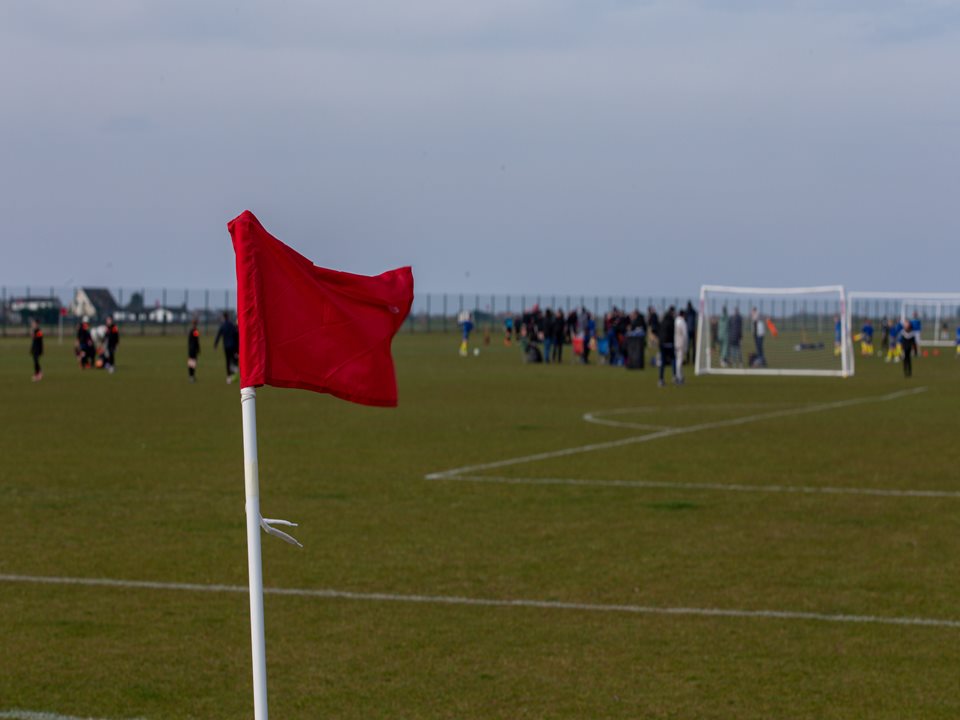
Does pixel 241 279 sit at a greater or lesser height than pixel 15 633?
greater

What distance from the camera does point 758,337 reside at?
54.2 metres

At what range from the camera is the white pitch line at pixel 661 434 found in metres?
18.7

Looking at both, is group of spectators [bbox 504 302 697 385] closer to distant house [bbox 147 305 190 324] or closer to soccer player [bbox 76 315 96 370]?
soccer player [bbox 76 315 96 370]

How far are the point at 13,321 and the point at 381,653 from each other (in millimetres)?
99272

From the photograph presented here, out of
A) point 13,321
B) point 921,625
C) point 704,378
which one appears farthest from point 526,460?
point 13,321

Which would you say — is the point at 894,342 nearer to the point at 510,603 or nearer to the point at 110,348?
the point at 110,348

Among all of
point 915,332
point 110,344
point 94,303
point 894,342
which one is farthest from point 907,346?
point 94,303

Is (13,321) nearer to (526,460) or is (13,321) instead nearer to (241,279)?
(526,460)

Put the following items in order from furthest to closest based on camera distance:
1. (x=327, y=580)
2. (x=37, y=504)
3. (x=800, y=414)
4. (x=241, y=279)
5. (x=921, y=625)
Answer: (x=800, y=414) < (x=37, y=504) < (x=327, y=580) < (x=921, y=625) < (x=241, y=279)

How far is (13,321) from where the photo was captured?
103250 mm

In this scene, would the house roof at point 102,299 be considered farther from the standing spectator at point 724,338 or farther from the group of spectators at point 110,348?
the standing spectator at point 724,338

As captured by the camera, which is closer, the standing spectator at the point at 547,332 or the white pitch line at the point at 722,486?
the white pitch line at the point at 722,486

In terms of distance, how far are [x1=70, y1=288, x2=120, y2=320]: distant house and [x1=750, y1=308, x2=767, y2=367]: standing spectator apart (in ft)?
205

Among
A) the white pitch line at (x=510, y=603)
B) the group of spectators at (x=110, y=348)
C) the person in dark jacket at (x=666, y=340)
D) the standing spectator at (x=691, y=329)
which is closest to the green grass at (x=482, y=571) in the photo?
the white pitch line at (x=510, y=603)
